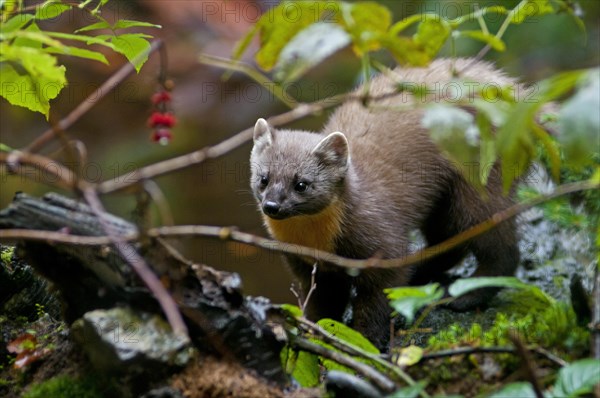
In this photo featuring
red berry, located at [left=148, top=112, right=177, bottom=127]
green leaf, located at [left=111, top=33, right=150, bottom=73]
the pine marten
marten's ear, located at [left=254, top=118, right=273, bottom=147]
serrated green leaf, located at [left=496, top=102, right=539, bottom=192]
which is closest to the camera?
serrated green leaf, located at [left=496, top=102, right=539, bottom=192]

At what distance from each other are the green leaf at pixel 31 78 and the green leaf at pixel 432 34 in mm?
985

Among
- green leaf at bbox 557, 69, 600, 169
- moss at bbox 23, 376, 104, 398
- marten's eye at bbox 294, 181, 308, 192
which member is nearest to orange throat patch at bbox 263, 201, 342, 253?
marten's eye at bbox 294, 181, 308, 192

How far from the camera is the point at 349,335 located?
2.66 m

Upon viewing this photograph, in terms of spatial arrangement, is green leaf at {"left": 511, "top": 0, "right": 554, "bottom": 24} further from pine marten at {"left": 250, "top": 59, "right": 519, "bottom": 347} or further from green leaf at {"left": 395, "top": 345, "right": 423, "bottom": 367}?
pine marten at {"left": 250, "top": 59, "right": 519, "bottom": 347}

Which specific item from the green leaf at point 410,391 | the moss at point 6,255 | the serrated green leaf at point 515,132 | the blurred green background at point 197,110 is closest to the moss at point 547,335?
the green leaf at point 410,391

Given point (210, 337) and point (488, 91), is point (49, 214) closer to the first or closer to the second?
point (210, 337)

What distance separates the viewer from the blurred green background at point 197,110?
8078 millimetres

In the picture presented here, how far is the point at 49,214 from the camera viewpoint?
2305 millimetres

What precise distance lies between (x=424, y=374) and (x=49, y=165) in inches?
49.1

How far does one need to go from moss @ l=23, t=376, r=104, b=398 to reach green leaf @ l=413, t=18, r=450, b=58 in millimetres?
1440

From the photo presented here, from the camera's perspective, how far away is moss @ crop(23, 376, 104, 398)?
243cm

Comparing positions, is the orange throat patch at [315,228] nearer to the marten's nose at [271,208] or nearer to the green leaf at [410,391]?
the marten's nose at [271,208]

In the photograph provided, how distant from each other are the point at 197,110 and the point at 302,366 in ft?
21.5

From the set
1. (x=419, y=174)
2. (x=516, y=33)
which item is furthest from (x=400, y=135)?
(x=516, y=33)
